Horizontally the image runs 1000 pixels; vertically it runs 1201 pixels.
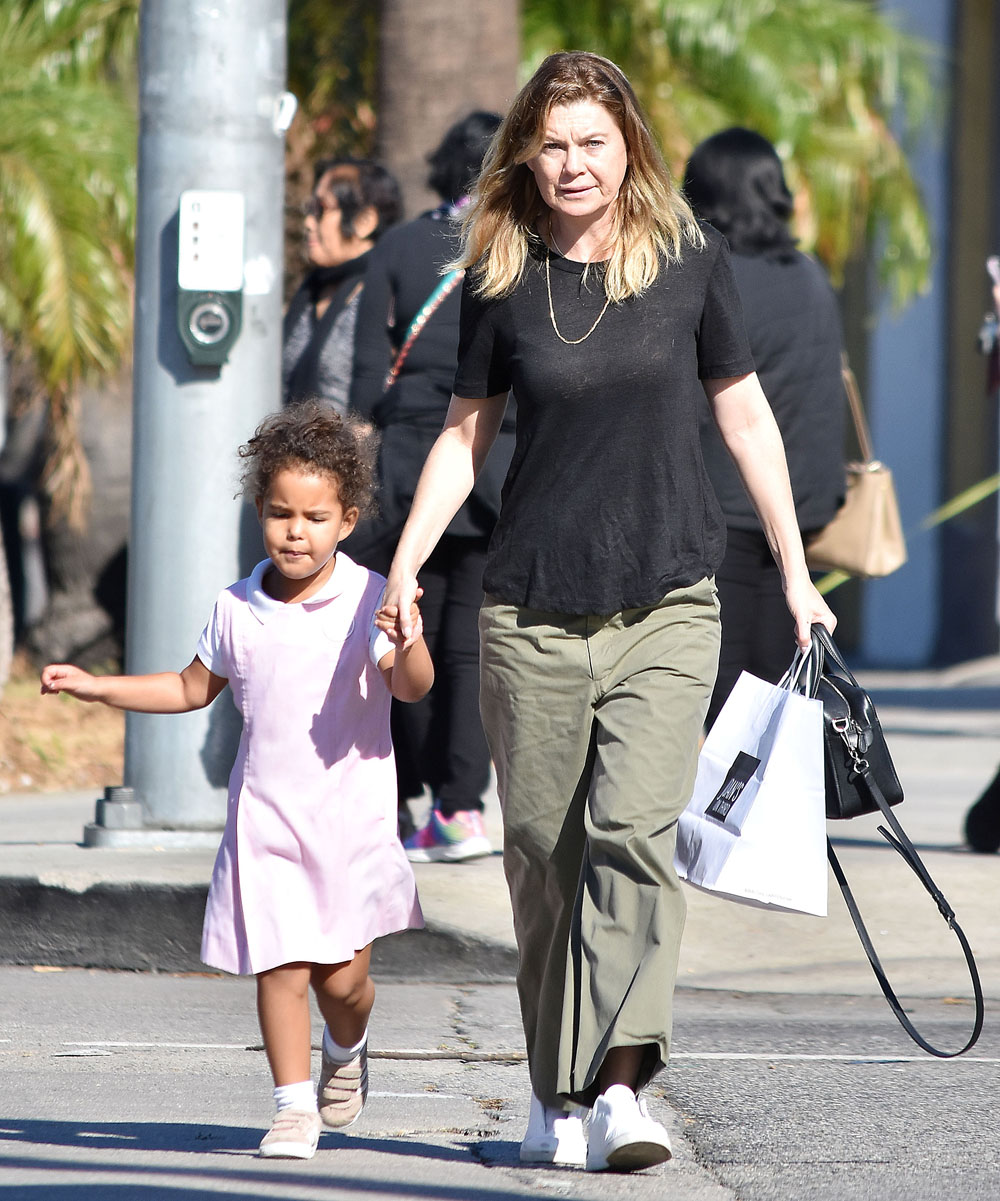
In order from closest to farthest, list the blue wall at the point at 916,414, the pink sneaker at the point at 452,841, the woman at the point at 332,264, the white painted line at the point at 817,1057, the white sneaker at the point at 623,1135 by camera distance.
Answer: the white sneaker at the point at 623,1135 < the white painted line at the point at 817,1057 < the pink sneaker at the point at 452,841 < the woman at the point at 332,264 < the blue wall at the point at 916,414

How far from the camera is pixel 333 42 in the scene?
38.3 feet

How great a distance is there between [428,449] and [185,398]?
73cm

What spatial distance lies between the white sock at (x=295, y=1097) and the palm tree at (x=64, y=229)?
21.8 ft

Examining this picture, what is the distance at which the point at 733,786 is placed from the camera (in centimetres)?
338

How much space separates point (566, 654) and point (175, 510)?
2468 millimetres

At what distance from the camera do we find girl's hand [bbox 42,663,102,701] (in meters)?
3.21

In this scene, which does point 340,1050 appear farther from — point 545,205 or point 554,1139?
point 545,205

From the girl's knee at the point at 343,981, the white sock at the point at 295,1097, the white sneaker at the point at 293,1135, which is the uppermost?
the girl's knee at the point at 343,981

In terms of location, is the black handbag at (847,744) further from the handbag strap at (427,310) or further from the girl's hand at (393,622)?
the handbag strap at (427,310)

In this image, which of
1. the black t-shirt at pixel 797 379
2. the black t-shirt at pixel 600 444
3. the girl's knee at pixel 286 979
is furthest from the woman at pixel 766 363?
the girl's knee at pixel 286 979

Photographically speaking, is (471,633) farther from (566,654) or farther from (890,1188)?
(890,1188)

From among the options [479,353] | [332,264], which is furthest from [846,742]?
[332,264]

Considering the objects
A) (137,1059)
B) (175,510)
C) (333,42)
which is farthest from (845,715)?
(333,42)

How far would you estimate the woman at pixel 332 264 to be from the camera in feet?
18.8
